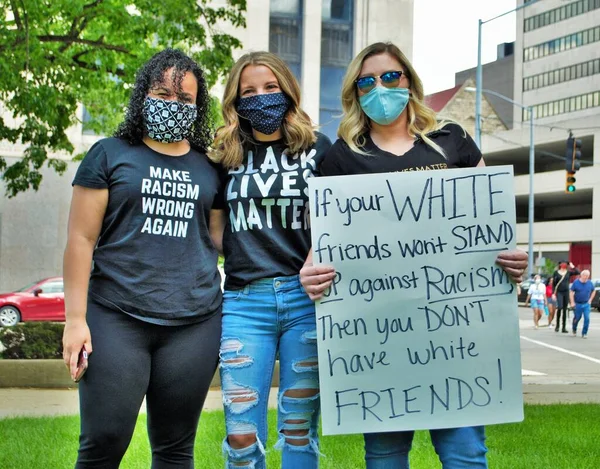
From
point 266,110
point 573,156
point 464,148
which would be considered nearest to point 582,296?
point 573,156

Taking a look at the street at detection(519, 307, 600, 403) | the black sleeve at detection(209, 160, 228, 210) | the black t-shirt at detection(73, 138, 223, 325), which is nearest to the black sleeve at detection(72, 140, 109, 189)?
the black t-shirt at detection(73, 138, 223, 325)

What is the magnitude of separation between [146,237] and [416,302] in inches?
43.7

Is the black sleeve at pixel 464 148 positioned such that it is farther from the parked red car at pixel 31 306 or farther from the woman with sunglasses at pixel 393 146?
the parked red car at pixel 31 306

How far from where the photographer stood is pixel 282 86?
378cm

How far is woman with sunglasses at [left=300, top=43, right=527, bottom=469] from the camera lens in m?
3.46

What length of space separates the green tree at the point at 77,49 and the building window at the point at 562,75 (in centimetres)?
6850

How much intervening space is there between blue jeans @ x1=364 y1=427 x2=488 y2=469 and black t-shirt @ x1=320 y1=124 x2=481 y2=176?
107cm

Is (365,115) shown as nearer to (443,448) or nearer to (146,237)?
(146,237)

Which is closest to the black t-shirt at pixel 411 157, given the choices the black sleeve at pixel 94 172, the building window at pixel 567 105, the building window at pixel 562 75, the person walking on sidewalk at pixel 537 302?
the black sleeve at pixel 94 172

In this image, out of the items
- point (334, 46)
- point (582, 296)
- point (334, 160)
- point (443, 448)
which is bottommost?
point (582, 296)

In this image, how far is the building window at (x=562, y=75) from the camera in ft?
251

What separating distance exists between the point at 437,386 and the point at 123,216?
1427 millimetres

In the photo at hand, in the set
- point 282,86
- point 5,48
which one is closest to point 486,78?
point 5,48

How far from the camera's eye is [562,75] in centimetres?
7962
